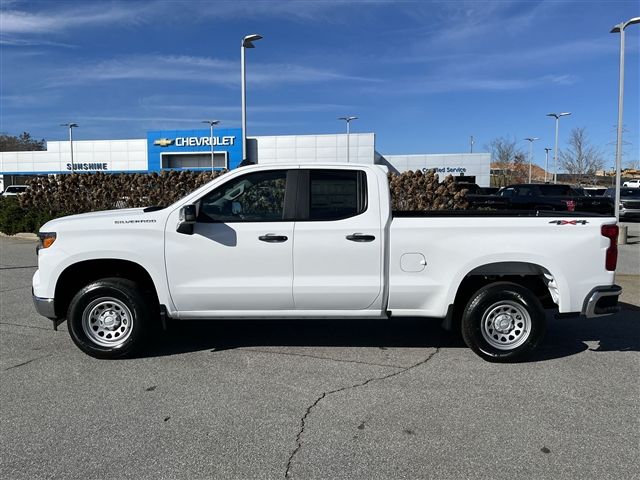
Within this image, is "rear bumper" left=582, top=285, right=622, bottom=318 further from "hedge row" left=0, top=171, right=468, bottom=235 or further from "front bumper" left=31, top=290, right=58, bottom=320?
"hedge row" left=0, top=171, right=468, bottom=235

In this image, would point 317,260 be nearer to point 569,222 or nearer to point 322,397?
point 322,397

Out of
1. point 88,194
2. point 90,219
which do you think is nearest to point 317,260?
point 90,219

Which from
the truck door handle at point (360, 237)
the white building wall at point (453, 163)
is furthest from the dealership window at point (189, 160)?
the truck door handle at point (360, 237)

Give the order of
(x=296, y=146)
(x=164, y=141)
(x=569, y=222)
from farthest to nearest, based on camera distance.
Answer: (x=164, y=141) → (x=296, y=146) → (x=569, y=222)

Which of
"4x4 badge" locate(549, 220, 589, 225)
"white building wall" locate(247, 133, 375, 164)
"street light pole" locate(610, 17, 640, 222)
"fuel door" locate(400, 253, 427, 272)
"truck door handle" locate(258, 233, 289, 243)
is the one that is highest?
"white building wall" locate(247, 133, 375, 164)

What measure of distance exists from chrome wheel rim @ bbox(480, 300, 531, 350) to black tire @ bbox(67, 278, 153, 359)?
10.7ft

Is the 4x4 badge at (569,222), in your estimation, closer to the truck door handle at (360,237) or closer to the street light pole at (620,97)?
the truck door handle at (360,237)

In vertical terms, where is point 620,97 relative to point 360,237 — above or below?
above

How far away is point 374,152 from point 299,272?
5959cm

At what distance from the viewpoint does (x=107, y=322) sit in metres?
5.23

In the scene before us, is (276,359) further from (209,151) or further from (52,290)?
(209,151)

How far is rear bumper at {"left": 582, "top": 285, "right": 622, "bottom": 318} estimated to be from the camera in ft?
16.5

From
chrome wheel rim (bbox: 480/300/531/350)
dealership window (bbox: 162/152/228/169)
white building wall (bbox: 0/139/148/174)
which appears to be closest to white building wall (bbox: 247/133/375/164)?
dealership window (bbox: 162/152/228/169)

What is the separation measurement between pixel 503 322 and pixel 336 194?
2020 mm
